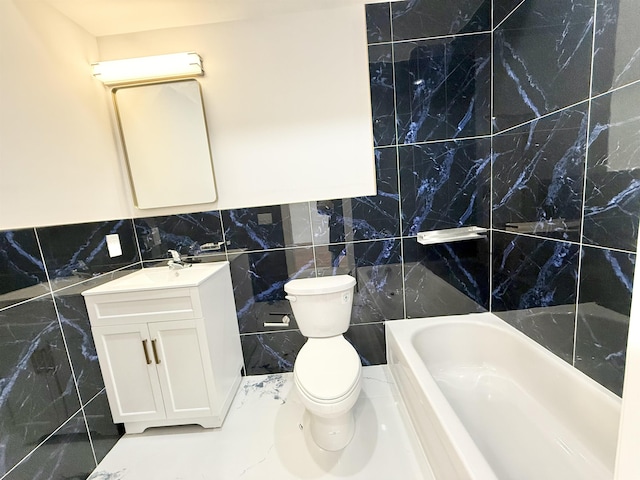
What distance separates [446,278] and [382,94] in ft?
4.14

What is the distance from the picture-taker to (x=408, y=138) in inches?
68.0

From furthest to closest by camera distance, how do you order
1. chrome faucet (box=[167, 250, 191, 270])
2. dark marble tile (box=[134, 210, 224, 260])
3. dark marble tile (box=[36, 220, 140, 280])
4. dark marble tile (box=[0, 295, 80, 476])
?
dark marble tile (box=[134, 210, 224, 260])
chrome faucet (box=[167, 250, 191, 270])
dark marble tile (box=[36, 220, 140, 280])
dark marble tile (box=[0, 295, 80, 476])

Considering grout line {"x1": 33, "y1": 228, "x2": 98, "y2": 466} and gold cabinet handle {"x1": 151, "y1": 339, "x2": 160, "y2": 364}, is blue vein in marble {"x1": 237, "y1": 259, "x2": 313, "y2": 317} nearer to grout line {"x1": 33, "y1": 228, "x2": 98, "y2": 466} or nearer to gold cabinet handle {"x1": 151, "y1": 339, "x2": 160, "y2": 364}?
gold cabinet handle {"x1": 151, "y1": 339, "x2": 160, "y2": 364}

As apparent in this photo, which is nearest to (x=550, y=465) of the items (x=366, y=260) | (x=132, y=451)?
(x=366, y=260)

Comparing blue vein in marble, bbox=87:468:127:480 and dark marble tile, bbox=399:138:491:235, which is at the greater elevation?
dark marble tile, bbox=399:138:491:235

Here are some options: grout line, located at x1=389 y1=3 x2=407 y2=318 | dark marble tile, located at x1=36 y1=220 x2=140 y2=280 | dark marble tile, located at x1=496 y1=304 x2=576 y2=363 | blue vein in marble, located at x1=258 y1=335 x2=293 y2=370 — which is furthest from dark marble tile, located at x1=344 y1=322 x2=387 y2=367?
dark marble tile, located at x1=36 y1=220 x2=140 y2=280

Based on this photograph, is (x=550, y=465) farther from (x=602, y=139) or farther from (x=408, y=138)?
(x=408, y=138)

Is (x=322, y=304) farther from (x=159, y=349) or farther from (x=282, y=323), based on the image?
(x=159, y=349)

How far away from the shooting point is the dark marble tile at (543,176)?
1145 millimetres

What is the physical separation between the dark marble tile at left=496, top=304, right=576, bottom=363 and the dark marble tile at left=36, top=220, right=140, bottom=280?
92.5 inches

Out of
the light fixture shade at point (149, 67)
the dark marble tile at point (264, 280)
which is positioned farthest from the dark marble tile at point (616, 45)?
the light fixture shade at point (149, 67)

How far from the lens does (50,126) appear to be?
1.33 m

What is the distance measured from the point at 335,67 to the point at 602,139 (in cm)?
134

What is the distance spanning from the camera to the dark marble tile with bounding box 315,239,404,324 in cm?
183
